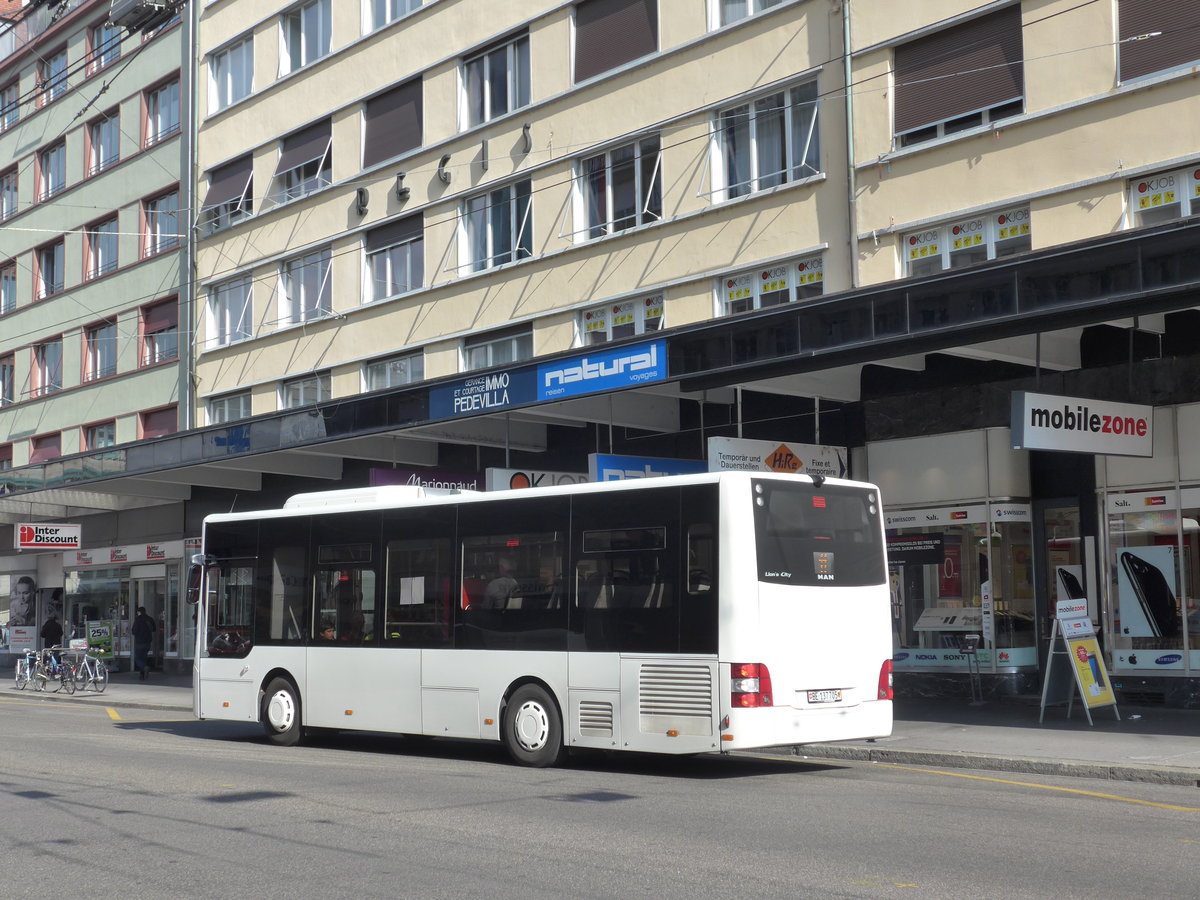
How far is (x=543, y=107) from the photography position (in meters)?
26.6

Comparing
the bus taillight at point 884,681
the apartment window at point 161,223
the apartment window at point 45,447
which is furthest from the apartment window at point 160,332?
the bus taillight at point 884,681

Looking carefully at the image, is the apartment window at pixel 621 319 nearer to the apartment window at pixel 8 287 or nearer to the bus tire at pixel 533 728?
the bus tire at pixel 533 728

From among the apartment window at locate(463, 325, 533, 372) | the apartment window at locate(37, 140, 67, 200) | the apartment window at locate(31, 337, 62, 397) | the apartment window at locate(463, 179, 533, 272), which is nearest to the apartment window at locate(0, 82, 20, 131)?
the apartment window at locate(37, 140, 67, 200)

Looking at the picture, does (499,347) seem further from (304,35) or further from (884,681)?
(884,681)

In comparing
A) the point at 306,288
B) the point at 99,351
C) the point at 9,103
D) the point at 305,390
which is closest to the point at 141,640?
the point at 305,390

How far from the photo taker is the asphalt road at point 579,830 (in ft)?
24.0

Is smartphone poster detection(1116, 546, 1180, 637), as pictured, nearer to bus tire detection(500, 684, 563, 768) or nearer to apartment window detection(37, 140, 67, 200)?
bus tire detection(500, 684, 563, 768)

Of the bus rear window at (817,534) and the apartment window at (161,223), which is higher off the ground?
the apartment window at (161,223)

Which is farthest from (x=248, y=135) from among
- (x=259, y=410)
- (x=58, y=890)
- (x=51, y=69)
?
(x=58, y=890)

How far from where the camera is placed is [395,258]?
3030 cm

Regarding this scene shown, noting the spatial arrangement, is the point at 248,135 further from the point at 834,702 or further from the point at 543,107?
the point at 834,702

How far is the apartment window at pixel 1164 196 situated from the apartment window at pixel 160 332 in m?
26.3

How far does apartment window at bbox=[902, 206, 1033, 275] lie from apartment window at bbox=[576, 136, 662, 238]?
18.2 ft

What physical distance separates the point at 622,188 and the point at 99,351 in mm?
22030
